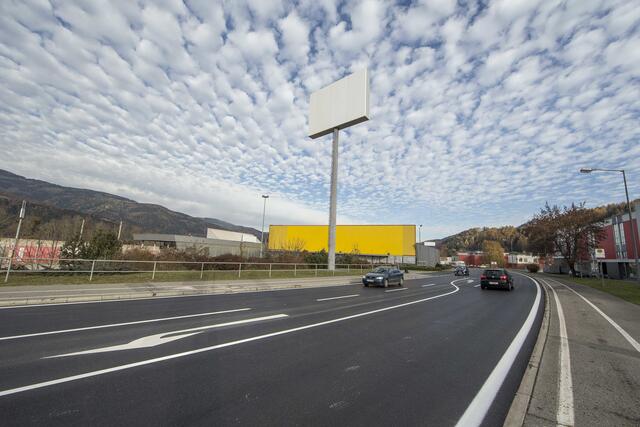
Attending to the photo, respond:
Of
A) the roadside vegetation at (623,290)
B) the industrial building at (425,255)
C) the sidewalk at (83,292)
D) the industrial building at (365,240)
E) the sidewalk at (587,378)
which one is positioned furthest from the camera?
the industrial building at (425,255)

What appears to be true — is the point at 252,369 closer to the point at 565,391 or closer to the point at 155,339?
the point at 155,339

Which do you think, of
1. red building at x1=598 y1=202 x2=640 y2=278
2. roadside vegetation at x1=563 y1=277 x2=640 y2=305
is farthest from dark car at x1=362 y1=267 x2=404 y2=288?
red building at x1=598 y1=202 x2=640 y2=278

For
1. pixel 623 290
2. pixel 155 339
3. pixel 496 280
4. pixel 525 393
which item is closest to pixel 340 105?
pixel 496 280

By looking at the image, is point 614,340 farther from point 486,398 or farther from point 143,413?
point 143,413

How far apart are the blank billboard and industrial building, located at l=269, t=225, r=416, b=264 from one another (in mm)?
28350

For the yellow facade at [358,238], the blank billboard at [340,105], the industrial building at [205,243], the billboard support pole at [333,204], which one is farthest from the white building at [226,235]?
the billboard support pole at [333,204]

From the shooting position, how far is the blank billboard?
31.3 metres

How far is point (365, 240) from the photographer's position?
67625mm

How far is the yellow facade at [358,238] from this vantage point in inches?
2514

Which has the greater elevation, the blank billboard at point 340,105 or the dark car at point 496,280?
the blank billboard at point 340,105

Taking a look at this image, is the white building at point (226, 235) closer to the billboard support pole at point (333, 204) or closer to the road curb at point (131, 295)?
the billboard support pole at point (333, 204)

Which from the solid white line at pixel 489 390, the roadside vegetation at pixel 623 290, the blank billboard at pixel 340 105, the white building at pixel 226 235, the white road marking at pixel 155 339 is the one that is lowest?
the white road marking at pixel 155 339

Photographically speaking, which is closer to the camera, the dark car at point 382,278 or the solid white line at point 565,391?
the solid white line at point 565,391

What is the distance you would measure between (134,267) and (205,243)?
98.6ft
